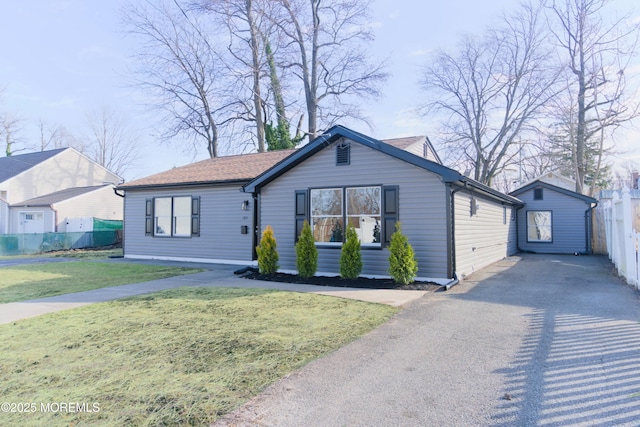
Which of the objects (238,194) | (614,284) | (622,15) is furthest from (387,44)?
(614,284)

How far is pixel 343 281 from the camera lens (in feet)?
30.2

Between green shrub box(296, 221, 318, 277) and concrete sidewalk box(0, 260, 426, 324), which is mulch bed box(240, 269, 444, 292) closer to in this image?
green shrub box(296, 221, 318, 277)

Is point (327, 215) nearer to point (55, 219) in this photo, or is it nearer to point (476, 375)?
point (476, 375)

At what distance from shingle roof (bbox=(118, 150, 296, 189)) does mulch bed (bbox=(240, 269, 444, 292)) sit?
3870 millimetres

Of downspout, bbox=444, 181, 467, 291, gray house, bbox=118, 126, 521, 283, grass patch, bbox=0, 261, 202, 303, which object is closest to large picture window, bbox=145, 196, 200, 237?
gray house, bbox=118, 126, 521, 283

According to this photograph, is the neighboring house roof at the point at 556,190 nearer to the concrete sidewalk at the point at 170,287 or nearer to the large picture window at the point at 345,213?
the large picture window at the point at 345,213

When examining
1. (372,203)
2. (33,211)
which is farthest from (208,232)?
(33,211)

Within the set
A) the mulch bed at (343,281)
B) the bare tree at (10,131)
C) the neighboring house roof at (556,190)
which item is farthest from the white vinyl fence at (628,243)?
the bare tree at (10,131)

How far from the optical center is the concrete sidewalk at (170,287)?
6406 mm

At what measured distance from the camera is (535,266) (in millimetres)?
12656

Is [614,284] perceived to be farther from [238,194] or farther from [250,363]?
[238,194]

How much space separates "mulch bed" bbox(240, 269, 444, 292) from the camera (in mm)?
8470

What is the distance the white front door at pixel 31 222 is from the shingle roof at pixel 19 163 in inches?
121

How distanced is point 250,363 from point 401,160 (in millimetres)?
6617
